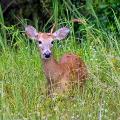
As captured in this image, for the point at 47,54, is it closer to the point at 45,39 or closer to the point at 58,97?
the point at 45,39

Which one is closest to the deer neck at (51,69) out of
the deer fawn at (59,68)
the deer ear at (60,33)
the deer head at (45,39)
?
the deer fawn at (59,68)

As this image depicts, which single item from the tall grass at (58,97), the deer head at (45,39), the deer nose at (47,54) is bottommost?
the tall grass at (58,97)

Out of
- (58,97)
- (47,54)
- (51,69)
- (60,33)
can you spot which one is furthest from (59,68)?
(58,97)

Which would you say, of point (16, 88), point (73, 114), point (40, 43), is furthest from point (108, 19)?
point (73, 114)

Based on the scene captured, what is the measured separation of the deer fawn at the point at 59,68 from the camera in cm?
691

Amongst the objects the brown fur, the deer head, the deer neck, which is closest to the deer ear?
the deer head

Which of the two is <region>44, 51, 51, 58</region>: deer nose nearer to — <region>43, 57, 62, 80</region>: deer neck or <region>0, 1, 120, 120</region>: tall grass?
<region>43, 57, 62, 80</region>: deer neck

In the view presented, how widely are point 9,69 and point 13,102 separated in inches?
34.6

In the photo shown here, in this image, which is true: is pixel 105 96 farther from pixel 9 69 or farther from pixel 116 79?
pixel 9 69

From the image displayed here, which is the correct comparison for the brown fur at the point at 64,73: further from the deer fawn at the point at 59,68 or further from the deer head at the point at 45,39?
the deer head at the point at 45,39

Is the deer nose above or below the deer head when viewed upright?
below

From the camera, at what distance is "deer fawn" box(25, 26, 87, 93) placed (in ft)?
22.7

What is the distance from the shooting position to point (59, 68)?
281 inches

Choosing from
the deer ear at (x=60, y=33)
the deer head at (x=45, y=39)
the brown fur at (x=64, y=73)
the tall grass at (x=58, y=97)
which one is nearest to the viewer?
the tall grass at (x=58, y=97)
